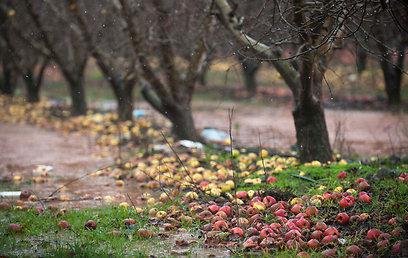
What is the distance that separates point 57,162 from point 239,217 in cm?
582

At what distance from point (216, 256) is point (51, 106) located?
600 inches

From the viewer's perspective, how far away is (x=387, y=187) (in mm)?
6992

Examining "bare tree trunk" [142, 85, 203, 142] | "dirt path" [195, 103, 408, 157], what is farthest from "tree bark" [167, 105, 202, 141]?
"dirt path" [195, 103, 408, 157]

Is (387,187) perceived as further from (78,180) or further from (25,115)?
(25,115)

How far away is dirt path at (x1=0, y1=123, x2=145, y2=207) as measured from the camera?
867 centimetres

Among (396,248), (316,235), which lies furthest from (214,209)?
(396,248)

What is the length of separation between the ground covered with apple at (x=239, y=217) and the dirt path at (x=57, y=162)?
310mm

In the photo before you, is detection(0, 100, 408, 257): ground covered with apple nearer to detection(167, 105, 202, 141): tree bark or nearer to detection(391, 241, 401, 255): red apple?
detection(391, 241, 401, 255): red apple

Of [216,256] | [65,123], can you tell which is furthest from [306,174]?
[65,123]

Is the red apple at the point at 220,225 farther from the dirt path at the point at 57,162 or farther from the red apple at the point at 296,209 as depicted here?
the dirt path at the point at 57,162

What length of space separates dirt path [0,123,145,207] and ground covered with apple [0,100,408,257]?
0.31m

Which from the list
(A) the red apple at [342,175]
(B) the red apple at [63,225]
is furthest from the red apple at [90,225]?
(A) the red apple at [342,175]

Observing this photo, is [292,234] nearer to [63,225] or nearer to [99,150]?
[63,225]

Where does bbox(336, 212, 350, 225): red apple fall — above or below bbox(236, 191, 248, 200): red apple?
below
